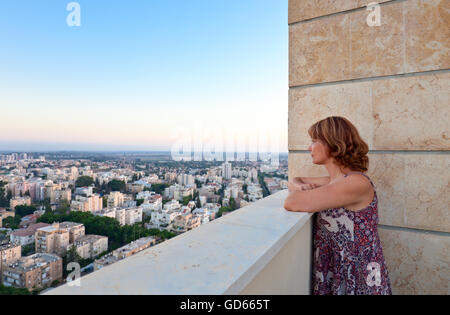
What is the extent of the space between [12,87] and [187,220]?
3879 millimetres

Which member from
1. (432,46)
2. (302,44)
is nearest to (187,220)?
(302,44)

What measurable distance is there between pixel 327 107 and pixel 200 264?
1.66m

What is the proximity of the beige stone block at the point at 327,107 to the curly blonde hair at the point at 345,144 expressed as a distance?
345 mm

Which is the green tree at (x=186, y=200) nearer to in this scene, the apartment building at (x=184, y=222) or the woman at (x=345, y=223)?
the apartment building at (x=184, y=222)

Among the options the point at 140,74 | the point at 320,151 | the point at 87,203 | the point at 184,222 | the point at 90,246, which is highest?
the point at 140,74

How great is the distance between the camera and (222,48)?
29.0ft

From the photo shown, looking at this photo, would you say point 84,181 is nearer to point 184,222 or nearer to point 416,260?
point 184,222

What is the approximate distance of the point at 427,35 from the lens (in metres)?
1.58

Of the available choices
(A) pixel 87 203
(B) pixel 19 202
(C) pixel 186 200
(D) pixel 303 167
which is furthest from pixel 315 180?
(B) pixel 19 202

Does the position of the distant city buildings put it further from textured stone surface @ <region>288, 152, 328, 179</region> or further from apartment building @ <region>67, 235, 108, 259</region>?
textured stone surface @ <region>288, 152, 328, 179</region>

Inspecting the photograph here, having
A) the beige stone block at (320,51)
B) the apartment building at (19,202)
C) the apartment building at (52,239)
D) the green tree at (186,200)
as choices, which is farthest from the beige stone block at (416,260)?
the apartment building at (19,202)

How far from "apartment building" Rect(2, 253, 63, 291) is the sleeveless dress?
1414 millimetres

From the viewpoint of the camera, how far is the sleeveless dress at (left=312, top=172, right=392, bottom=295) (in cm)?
137

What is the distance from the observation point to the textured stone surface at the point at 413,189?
1559 mm
